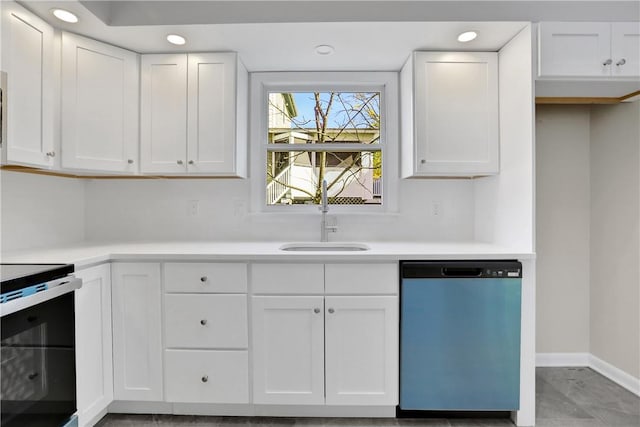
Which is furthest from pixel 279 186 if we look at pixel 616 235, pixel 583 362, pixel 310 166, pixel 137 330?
pixel 583 362

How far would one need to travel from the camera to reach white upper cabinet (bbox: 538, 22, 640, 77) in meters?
1.82

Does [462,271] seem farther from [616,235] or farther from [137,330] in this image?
[137,330]

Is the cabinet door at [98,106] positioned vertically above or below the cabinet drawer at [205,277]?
above

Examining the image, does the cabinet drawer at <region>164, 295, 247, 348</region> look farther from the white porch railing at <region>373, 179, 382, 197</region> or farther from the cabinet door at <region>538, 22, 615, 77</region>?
the cabinet door at <region>538, 22, 615, 77</region>

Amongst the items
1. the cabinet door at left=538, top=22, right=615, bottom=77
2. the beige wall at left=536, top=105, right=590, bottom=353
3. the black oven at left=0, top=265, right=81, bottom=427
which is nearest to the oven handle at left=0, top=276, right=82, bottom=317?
the black oven at left=0, top=265, right=81, bottom=427

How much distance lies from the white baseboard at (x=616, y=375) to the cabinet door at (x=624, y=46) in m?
1.82

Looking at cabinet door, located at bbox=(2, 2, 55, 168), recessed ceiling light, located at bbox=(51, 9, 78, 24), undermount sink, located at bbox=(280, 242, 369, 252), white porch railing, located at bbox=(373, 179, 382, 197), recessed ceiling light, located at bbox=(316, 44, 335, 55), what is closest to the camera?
cabinet door, located at bbox=(2, 2, 55, 168)

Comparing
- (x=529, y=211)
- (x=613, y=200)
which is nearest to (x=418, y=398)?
(x=529, y=211)

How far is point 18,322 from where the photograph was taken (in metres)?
1.20

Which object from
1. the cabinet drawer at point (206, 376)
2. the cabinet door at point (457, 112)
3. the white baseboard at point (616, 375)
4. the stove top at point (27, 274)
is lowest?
the white baseboard at point (616, 375)

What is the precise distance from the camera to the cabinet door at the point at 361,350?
180 centimetres

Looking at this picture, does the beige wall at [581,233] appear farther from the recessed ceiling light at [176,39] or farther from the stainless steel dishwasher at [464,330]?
the recessed ceiling light at [176,39]

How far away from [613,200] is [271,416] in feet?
8.16

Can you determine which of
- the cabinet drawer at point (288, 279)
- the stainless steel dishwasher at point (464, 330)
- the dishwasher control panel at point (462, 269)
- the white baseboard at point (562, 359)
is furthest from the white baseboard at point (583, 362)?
the cabinet drawer at point (288, 279)
